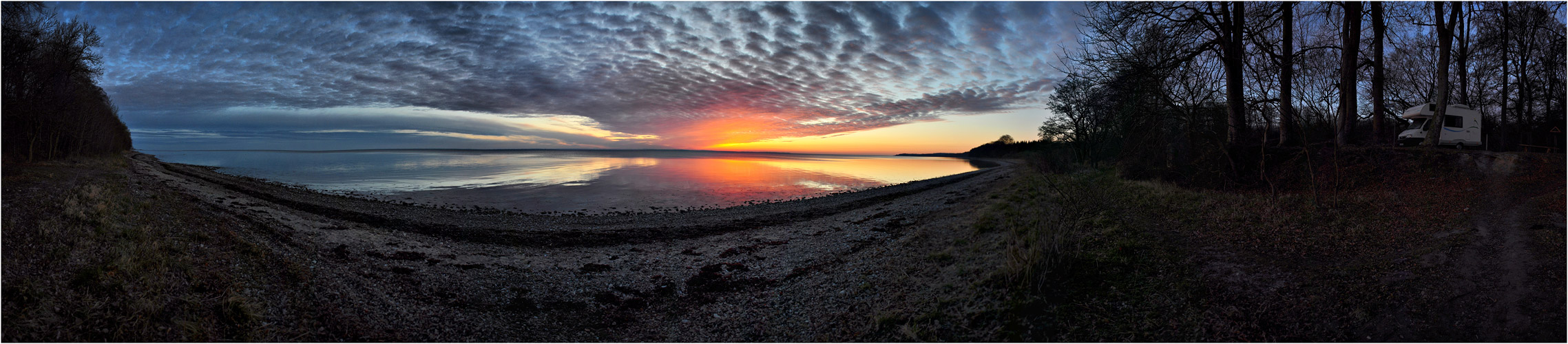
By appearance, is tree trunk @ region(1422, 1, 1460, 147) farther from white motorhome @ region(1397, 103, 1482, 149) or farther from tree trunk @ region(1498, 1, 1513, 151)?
tree trunk @ region(1498, 1, 1513, 151)

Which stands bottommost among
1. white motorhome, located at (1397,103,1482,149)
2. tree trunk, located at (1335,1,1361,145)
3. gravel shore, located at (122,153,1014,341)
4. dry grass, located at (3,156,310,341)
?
gravel shore, located at (122,153,1014,341)

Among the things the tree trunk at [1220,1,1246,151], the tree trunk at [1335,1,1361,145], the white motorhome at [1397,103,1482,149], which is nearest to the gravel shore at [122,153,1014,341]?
the tree trunk at [1220,1,1246,151]

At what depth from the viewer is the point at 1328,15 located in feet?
43.7

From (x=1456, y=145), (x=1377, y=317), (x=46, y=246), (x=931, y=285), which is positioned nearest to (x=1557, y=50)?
(x=1456, y=145)

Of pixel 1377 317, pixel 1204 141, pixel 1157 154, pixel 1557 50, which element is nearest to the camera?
pixel 1377 317

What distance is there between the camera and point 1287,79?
38.2 ft

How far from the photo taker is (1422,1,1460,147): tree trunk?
12.1 meters

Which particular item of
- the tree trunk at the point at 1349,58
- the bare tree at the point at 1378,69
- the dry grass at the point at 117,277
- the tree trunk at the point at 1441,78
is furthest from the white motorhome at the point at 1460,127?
the dry grass at the point at 117,277

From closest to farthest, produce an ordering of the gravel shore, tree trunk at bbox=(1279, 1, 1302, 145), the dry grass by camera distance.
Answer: the dry grass → the gravel shore → tree trunk at bbox=(1279, 1, 1302, 145)

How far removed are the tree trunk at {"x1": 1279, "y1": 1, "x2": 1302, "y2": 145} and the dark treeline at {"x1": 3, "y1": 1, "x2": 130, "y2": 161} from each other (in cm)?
3644

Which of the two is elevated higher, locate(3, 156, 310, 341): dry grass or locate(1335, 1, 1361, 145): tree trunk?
locate(1335, 1, 1361, 145): tree trunk

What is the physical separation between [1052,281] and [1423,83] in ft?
109

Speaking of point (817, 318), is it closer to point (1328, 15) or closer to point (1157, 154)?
point (1157, 154)

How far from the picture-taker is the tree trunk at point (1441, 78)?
1206 centimetres
